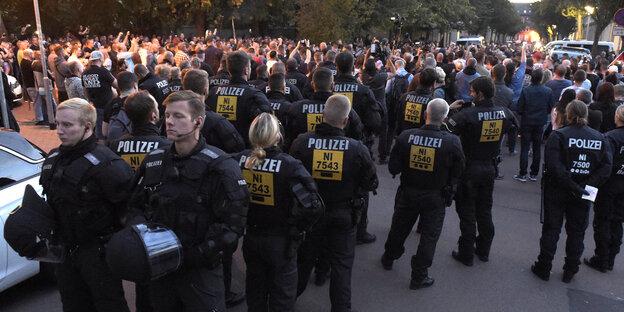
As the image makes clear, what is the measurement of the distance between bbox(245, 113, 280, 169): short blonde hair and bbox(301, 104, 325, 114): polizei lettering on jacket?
1926 mm

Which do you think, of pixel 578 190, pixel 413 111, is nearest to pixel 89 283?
pixel 578 190

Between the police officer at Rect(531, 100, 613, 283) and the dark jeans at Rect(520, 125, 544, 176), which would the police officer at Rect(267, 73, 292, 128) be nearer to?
the police officer at Rect(531, 100, 613, 283)

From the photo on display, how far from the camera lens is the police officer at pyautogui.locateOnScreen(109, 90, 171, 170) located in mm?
3939

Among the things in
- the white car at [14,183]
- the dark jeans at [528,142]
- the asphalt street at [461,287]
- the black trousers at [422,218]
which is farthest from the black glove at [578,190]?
the white car at [14,183]

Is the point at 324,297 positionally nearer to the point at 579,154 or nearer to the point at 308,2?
the point at 579,154

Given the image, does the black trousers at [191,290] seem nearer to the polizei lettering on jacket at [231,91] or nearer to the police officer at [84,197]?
the police officer at [84,197]

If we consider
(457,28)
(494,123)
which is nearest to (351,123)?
(494,123)

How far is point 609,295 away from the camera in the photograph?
16.4 feet

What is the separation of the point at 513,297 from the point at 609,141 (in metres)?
A: 2.04

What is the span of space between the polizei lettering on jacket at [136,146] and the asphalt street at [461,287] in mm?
1723

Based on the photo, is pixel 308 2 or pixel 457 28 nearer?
pixel 308 2

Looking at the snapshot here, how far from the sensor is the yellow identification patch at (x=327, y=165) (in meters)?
4.07

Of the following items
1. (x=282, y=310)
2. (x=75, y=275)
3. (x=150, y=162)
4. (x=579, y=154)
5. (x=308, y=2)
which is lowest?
(x=282, y=310)

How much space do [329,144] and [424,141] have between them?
1.20 metres
